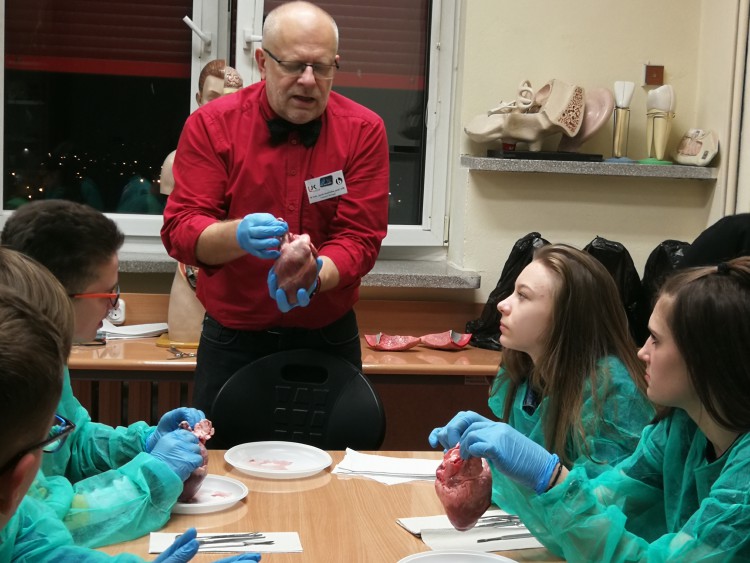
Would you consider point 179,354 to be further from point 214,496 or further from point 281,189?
point 214,496

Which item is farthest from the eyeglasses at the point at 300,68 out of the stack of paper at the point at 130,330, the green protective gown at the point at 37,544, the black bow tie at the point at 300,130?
the stack of paper at the point at 130,330

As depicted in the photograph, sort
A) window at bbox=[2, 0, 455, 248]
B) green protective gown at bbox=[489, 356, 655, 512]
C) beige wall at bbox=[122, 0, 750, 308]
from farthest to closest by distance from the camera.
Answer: window at bbox=[2, 0, 455, 248], beige wall at bbox=[122, 0, 750, 308], green protective gown at bbox=[489, 356, 655, 512]

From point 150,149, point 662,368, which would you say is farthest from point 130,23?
point 662,368

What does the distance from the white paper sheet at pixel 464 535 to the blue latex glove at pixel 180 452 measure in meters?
0.40

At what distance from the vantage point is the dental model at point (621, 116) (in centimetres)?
369

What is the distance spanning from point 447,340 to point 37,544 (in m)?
2.37

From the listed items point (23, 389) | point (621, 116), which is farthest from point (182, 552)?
point (621, 116)

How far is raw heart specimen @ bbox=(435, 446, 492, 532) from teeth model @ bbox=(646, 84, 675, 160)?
94.1 inches

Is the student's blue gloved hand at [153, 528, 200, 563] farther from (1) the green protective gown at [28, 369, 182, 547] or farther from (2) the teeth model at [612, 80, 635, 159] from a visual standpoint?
(2) the teeth model at [612, 80, 635, 159]

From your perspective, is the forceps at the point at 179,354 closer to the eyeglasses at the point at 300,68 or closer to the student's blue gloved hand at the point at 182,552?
the eyeglasses at the point at 300,68

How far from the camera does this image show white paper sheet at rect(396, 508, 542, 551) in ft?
5.53

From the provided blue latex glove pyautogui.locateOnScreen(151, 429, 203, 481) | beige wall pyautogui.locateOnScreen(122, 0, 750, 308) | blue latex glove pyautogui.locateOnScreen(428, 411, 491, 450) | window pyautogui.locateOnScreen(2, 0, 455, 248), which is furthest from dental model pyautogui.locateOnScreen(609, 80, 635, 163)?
blue latex glove pyautogui.locateOnScreen(151, 429, 203, 481)

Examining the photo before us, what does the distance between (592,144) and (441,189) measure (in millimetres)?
640

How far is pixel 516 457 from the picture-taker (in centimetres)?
161
